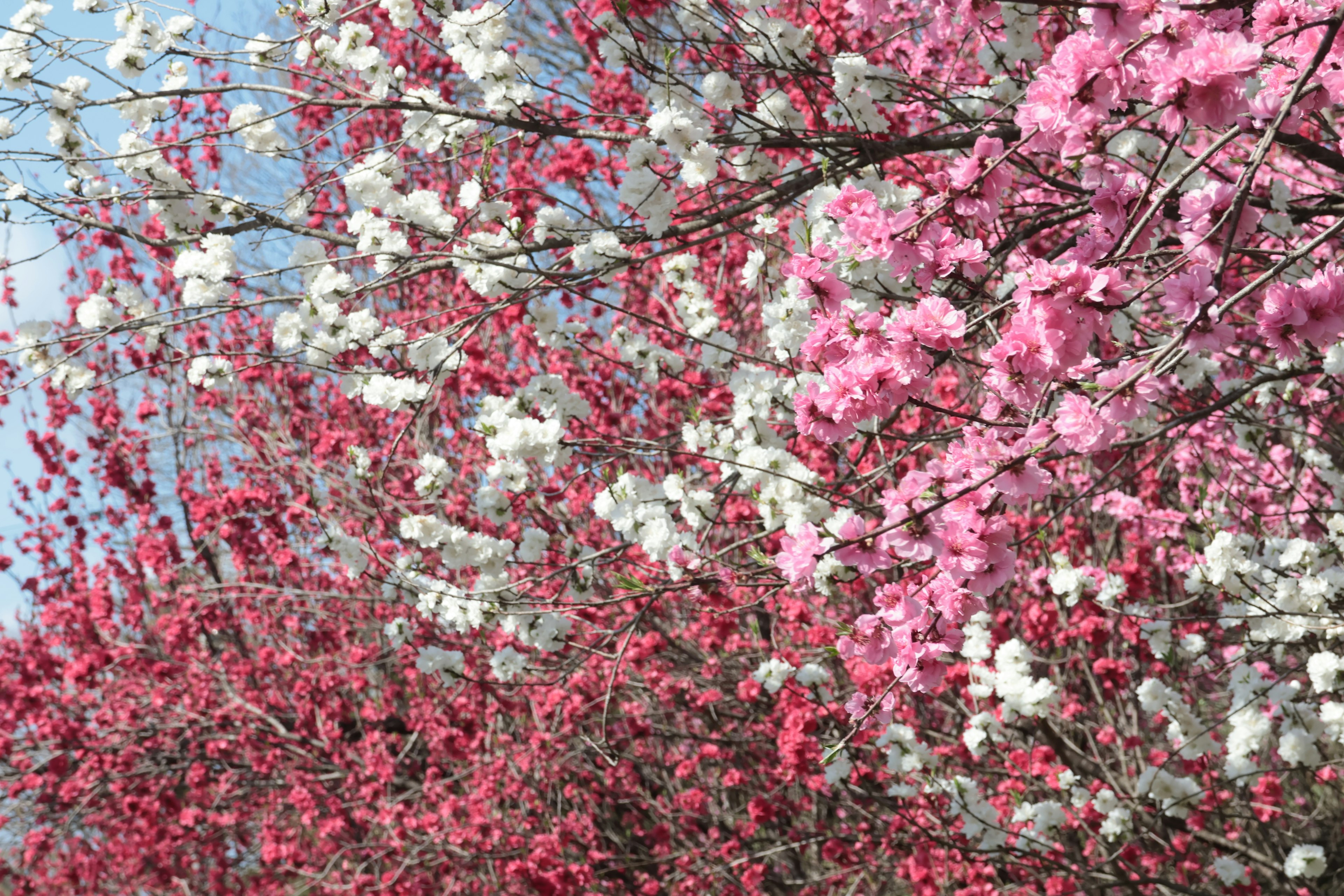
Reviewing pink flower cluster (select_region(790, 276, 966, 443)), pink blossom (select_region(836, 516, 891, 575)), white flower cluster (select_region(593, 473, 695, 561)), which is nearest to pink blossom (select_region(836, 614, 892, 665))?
pink blossom (select_region(836, 516, 891, 575))

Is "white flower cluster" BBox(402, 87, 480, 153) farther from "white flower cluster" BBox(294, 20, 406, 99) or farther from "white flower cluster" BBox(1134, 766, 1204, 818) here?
"white flower cluster" BBox(1134, 766, 1204, 818)

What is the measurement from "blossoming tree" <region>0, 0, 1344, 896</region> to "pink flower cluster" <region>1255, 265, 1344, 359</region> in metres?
0.01

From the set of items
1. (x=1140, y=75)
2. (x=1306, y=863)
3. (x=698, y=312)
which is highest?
(x=698, y=312)

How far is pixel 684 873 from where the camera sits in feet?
18.3

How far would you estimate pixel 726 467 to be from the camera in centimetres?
404

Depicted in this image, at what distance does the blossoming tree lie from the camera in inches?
88.5

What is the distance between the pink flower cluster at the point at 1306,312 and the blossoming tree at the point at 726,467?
0.01m

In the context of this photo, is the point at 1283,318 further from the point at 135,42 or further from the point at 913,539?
the point at 135,42

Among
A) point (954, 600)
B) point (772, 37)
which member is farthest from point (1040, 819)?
point (772, 37)

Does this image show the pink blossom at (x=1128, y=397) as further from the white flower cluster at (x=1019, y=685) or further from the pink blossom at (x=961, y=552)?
the white flower cluster at (x=1019, y=685)

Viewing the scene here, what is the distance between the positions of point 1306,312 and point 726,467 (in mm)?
2228

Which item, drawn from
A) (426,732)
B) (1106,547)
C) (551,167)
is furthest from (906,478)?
(426,732)

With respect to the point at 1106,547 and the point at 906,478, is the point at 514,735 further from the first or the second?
the point at 906,478

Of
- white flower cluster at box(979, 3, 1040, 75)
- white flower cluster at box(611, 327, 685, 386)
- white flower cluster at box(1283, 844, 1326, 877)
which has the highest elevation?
white flower cluster at box(979, 3, 1040, 75)
